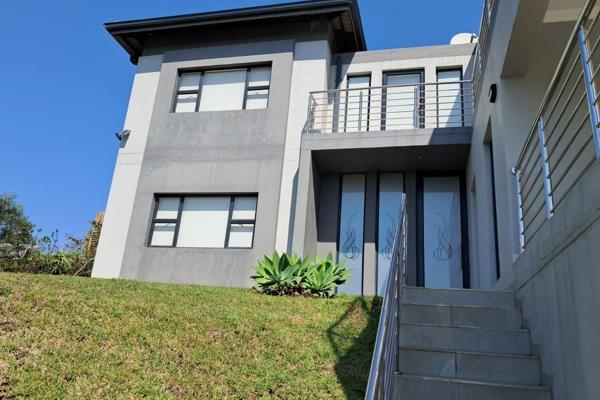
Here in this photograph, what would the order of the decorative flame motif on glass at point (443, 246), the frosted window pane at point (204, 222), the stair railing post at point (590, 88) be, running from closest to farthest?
the stair railing post at point (590, 88)
the decorative flame motif on glass at point (443, 246)
the frosted window pane at point (204, 222)

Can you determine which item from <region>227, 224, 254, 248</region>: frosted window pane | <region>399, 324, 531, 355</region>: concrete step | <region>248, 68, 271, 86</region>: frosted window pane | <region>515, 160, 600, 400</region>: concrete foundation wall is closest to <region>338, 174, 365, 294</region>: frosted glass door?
<region>227, 224, 254, 248</region>: frosted window pane

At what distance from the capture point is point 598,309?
8.30 ft

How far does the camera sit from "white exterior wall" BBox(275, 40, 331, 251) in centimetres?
984

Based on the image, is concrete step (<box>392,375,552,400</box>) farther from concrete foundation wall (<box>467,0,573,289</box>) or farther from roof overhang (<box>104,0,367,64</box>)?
roof overhang (<box>104,0,367,64</box>)

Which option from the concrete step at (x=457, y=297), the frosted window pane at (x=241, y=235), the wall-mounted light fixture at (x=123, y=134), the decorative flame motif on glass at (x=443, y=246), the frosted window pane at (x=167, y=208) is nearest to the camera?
the concrete step at (x=457, y=297)

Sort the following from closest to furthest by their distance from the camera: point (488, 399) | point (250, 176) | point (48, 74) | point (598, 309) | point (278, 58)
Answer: point (598, 309), point (488, 399), point (250, 176), point (278, 58), point (48, 74)

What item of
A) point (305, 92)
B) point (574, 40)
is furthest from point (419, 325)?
point (305, 92)

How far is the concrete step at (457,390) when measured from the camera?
339 centimetres

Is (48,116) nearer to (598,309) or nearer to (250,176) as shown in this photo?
(250,176)

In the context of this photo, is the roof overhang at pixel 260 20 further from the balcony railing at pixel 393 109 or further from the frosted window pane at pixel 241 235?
the frosted window pane at pixel 241 235

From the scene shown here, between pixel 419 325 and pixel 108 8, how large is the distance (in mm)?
15388

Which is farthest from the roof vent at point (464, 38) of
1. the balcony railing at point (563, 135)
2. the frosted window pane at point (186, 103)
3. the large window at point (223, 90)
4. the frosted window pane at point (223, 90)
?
the frosted window pane at point (186, 103)

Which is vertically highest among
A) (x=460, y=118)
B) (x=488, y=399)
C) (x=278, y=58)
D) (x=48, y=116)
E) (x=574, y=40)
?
(x=48, y=116)

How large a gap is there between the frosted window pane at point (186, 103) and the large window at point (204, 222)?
2.40 meters
